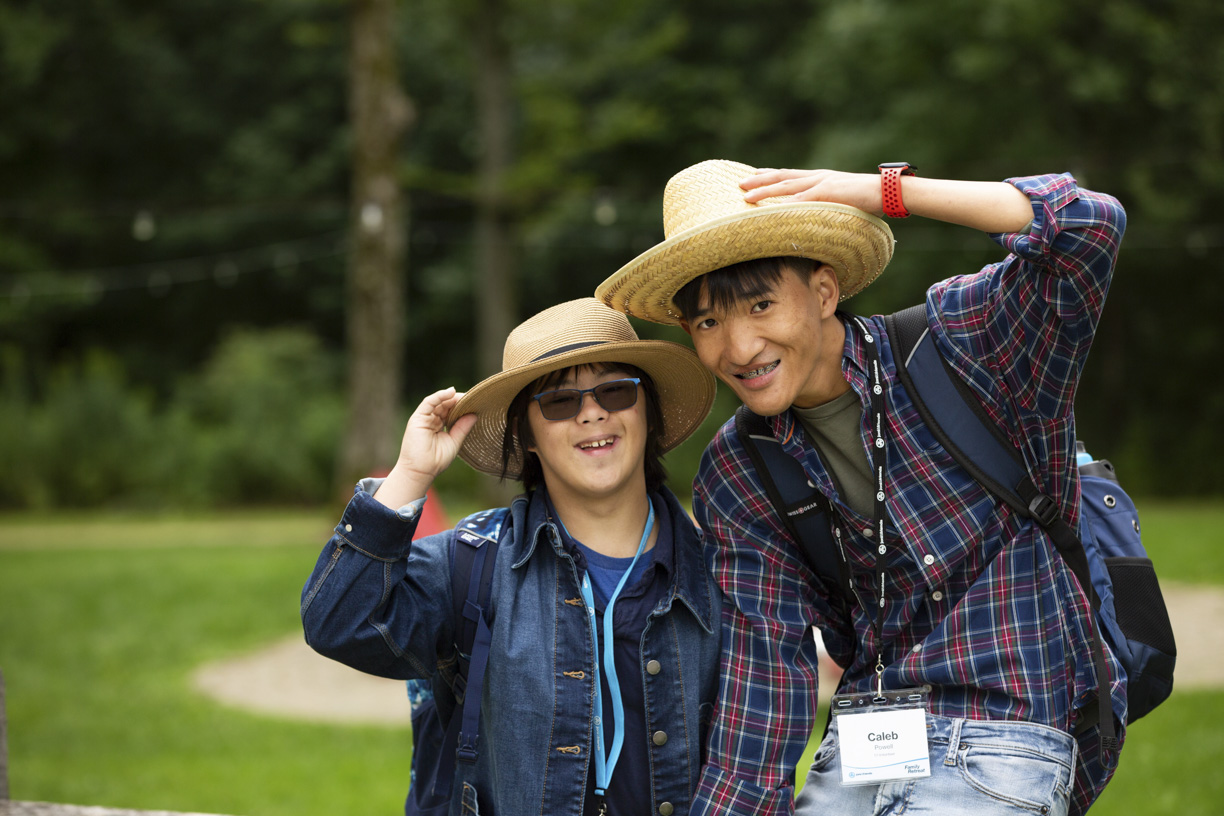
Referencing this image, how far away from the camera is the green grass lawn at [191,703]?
6375 millimetres

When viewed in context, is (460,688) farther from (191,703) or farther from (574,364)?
(191,703)

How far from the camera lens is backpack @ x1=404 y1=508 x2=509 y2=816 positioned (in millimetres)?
2600

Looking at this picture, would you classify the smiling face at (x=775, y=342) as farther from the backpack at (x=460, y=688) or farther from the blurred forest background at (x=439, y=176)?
the blurred forest background at (x=439, y=176)

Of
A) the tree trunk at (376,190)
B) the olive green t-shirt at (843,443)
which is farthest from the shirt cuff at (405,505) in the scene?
→ the tree trunk at (376,190)

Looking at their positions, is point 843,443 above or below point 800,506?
above

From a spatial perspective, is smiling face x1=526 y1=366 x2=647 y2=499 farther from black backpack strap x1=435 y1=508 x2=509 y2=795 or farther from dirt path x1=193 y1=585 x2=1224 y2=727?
dirt path x1=193 y1=585 x2=1224 y2=727

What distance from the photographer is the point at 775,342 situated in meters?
2.63

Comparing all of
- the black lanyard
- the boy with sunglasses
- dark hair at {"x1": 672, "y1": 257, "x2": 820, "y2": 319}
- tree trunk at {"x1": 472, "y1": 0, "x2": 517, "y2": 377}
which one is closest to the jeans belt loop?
the black lanyard

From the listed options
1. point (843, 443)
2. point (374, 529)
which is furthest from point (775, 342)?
point (374, 529)

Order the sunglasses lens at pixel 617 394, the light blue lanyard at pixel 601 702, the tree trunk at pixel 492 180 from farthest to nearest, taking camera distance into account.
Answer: the tree trunk at pixel 492 180 < the sunglasses lens at pixel 617 394 < the light blue lanyard at pixel 601 702

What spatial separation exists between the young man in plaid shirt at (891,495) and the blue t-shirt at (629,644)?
148mm

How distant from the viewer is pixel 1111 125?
21453 millimetres

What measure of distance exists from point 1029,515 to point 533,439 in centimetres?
122

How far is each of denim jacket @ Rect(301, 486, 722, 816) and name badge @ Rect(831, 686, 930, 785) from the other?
35 centimetres
